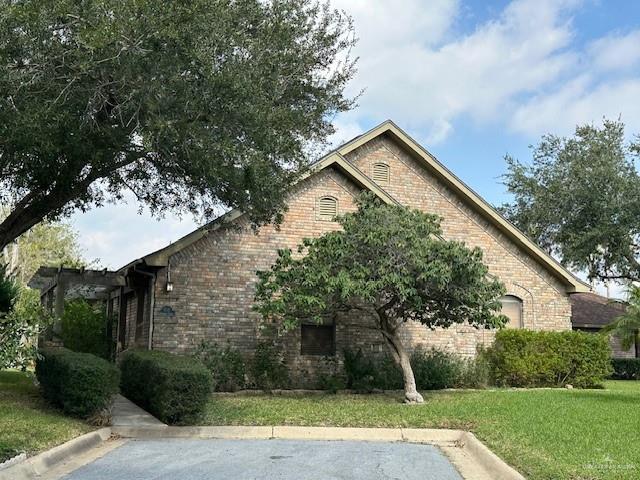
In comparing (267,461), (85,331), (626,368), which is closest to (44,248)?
(85,331)

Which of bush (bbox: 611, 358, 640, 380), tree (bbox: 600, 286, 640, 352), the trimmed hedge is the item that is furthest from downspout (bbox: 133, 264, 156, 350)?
bush (bbox: 611, 358, 640, 380)

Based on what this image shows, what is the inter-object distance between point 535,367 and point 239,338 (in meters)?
8.29

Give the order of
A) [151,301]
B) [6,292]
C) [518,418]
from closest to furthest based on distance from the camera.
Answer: [518,418], [151,301], [6,292]

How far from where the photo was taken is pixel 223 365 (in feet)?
56.2

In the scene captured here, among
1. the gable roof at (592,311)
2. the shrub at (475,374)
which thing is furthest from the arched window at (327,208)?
the gable roof at (592,311)

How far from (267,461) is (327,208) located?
10892 mm

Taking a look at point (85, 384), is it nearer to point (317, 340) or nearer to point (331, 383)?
point (331, 383)

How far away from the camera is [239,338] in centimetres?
1780

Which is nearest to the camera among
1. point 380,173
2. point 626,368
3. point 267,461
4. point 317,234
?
point 267,461

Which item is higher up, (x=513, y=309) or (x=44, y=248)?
(x=44, y=248)

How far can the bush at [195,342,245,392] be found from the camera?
1708cm

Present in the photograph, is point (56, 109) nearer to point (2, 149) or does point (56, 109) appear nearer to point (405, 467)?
point (2, 149)

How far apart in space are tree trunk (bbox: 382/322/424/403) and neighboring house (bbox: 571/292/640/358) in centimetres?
1794

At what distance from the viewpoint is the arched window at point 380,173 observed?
71.3 ft
